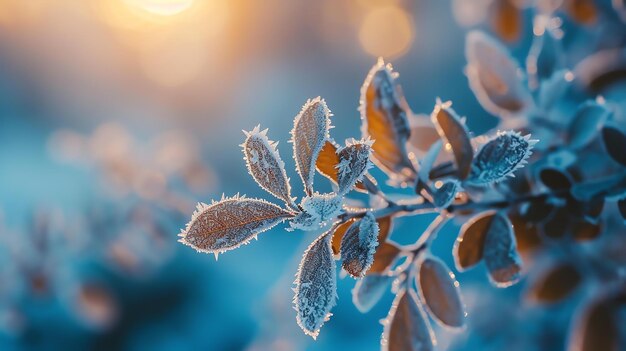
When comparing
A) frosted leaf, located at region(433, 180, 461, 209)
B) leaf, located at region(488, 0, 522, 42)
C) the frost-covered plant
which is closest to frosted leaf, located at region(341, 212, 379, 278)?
the frost-covered plant

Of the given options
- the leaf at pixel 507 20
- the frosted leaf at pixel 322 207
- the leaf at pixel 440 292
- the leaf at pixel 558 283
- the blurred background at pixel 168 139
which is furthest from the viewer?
the blurred background at pixel 168 139

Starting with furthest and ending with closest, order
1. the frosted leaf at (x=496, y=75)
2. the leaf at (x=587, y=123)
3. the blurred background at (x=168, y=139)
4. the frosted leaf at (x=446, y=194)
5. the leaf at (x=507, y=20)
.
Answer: the blurred background at (x=168, y=139)
the leaf at (x=507, y=20)
the frosted leaf at (x=496, y=75)
the leaf at (x=587, y=123)
the frosted leaf at (x=446, y=194)

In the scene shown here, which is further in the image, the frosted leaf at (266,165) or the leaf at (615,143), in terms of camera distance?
the leaf at (615,143)

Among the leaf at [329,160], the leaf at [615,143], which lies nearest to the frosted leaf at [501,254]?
the leaf at [615,143]

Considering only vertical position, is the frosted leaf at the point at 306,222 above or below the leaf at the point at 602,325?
above

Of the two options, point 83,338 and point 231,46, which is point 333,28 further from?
point 83,338

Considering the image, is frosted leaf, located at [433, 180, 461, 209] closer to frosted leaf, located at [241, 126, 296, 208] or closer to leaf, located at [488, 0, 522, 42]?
frosted leaf, located at [241, 126, 296, 208]

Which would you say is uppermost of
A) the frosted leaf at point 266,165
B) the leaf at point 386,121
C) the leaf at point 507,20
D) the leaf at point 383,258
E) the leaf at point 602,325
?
the leaf at point 507,20

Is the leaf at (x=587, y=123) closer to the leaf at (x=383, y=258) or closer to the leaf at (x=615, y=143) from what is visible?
the leaf at (x=615, y=143)
